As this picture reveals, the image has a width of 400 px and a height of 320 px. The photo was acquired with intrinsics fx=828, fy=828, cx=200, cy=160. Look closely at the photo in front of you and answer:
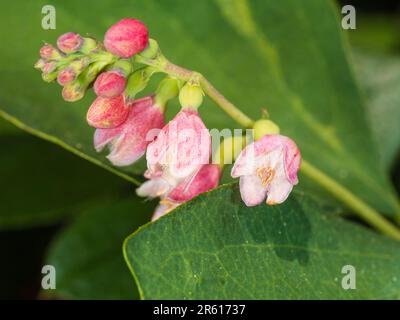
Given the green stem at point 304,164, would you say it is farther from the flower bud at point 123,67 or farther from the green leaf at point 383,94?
the green leaf at point 383,94

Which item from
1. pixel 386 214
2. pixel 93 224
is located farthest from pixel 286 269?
pixel 93 224

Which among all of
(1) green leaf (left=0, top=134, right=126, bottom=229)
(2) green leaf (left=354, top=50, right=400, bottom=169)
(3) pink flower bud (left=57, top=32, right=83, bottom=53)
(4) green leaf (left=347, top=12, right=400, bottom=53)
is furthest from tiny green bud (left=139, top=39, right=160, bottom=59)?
(4) green leaf (left=347, top=12, right=400, bottom=53)

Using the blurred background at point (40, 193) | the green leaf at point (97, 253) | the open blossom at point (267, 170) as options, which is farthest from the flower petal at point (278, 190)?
the blurred background at point (40, 193)

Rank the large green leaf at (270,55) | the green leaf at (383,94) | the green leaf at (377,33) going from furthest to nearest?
1. the green leaf at (377,33)
2. the green leaf at (383,94)
3. the large green leaf at (270,55)

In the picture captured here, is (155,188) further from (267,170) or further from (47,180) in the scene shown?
(47,180)

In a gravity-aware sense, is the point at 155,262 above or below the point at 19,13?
below

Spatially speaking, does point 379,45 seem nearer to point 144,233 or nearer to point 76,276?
point 76,276

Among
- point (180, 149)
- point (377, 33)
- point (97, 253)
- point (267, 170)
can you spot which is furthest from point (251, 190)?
point (377, 33)
